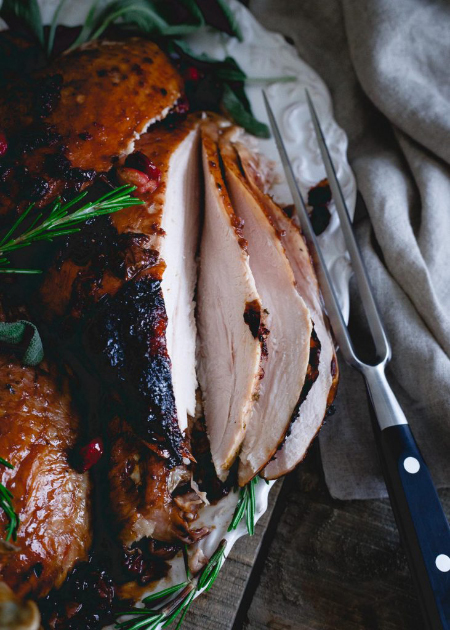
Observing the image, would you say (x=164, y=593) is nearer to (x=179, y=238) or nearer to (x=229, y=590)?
(x=229, y=590)

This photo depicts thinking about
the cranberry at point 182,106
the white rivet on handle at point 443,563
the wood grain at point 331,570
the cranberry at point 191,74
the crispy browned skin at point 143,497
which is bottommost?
the wood grain at point 331,570

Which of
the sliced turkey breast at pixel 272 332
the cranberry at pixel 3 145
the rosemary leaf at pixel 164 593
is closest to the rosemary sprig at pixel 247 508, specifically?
the sliced turkey breast at pixel 272 332

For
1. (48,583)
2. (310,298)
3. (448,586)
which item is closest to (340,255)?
(310,298)

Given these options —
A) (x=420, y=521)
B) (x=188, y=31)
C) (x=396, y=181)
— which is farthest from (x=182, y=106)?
(x=420, y=521)

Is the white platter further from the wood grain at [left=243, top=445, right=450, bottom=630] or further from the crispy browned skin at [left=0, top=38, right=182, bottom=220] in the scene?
the wood grain at [left=243, top=445, right=450, bottom=630]

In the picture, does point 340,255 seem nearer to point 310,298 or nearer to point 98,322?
point 310,298

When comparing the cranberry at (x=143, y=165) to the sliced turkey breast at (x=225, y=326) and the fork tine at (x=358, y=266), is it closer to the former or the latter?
the sliced turkey breast at (x=225, y=326)

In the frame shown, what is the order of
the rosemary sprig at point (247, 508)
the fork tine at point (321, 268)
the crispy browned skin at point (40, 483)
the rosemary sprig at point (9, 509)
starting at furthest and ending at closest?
the fork tine at point (321, 268) < the rosemary sprig at point (247, 508) < the crispy browned skin at point (40, 483) < the rosemary sprig at point (9, 509)
